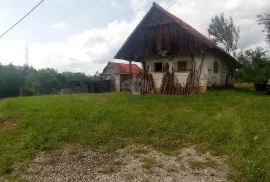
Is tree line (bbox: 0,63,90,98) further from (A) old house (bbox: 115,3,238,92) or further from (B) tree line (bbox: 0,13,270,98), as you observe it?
(A) old house (bbox: 115,3,238,92)

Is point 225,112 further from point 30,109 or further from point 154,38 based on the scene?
point 30,109

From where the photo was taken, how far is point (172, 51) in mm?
18062

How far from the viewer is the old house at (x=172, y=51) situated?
57.1 ft

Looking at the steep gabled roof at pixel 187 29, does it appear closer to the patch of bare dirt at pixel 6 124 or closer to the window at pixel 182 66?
the window at pixel 182 66

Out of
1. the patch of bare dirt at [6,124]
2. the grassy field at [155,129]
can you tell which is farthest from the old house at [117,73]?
the patch of bare dirt at [6,124]

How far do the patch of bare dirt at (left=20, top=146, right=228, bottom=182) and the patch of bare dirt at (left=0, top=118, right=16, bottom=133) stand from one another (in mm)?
3634

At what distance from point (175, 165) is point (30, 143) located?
Answer: 5.61 meters

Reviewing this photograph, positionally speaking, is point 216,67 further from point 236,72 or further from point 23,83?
point 23,83

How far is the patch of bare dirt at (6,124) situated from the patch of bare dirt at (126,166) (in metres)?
3.63

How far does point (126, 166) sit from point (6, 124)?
7.35m

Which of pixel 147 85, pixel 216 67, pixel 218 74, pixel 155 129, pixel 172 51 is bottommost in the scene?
pixel 155 129

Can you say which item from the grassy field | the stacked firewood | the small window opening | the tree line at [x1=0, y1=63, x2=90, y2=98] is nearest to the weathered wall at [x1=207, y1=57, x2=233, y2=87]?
the grassy field

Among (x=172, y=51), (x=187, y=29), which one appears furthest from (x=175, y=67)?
(x=187, y=29)

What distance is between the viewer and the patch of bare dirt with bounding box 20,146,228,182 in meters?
6.82
